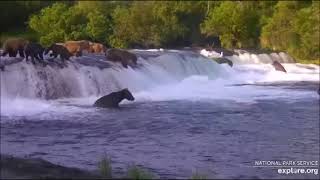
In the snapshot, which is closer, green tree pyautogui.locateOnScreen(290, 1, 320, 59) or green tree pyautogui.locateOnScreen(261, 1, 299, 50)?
green tree pyautogui.locateOnScreen(290, 1, 320, 59)

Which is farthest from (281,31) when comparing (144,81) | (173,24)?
(144,81)

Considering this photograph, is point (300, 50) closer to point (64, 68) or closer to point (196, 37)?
point (196, 37)

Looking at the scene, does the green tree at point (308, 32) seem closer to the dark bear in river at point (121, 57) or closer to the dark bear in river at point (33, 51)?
the dark bear in river at point (121, 57)

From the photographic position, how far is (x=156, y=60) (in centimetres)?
3041

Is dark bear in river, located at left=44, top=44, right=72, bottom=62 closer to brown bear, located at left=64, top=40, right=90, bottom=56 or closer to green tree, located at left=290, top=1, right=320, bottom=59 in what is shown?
brown bear, located at left=64, top=40, right=90, bottom=56

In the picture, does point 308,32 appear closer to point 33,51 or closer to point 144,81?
point 144,81

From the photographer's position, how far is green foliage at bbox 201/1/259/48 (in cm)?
5144

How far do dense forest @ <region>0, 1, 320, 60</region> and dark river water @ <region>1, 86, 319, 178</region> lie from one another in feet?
81.5

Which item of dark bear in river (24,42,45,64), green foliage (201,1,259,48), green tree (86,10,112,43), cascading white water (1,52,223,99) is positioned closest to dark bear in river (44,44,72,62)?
cascading white water (1,52,223,99)

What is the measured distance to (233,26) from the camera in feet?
168

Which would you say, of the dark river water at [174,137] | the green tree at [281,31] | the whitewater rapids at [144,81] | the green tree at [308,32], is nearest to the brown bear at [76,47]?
the whitewater rapids at [144,81]

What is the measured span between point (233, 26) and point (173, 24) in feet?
17.3

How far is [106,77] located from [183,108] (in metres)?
4.89

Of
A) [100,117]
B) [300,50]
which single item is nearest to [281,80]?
[300,50]
